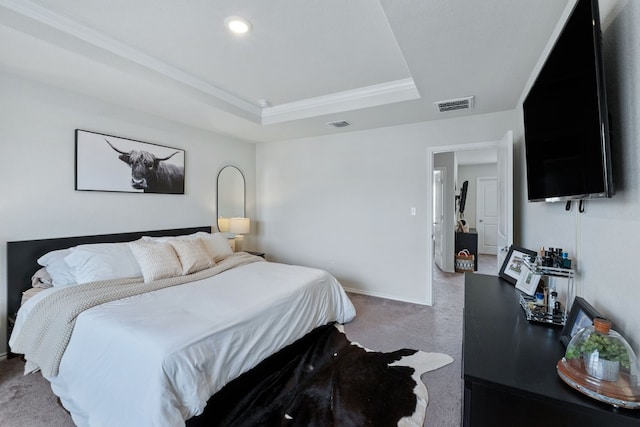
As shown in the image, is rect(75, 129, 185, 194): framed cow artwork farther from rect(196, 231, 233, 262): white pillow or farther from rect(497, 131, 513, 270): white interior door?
rect(497, 131, 513, 270): white interior door

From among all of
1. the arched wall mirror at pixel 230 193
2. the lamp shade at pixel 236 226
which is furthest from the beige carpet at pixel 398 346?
the arched wall mirror at pixel 230 193

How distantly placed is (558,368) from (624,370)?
16cm

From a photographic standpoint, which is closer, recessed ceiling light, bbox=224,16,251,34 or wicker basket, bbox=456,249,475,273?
recessed ceiling light, bbox=224,16,251,34

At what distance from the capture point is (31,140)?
256 centimetres

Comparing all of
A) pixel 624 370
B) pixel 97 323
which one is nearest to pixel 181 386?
pixel 97 323

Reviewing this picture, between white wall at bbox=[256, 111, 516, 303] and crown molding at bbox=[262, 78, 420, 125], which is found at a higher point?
crown molding at bbox=[262, 78, 420, 125]

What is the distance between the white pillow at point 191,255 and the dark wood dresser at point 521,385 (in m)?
2.41

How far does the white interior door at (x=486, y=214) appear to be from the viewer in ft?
24.5

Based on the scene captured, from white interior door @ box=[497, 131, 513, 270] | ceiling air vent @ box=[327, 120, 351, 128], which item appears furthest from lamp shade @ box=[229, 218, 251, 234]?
white interior door @ box=[497, 131, 513, 270]

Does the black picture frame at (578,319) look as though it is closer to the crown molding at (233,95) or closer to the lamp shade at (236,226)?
the crown molding at (233,95)

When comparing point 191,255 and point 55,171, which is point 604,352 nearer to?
point 191,255

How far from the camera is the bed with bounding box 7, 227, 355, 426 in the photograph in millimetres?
1480

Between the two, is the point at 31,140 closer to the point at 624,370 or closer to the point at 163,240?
the point at 163,240

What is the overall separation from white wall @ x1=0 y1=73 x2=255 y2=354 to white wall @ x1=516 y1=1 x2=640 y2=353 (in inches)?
149
